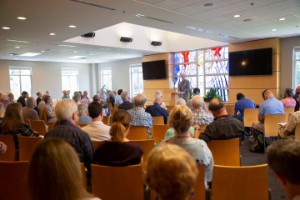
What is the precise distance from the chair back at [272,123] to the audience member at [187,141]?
310 centimetres

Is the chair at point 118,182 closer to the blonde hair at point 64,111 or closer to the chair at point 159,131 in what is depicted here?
the blonde hair at point 64,111

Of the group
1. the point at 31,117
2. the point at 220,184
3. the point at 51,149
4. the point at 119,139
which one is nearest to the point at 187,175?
the point at 51,149

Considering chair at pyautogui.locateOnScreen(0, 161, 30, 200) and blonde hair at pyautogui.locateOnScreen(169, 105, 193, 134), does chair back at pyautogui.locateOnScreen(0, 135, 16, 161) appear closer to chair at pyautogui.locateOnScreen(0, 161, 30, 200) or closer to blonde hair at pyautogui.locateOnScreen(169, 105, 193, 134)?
chair at pyautogui.locateOnScreen(0, 161, 30, 200)

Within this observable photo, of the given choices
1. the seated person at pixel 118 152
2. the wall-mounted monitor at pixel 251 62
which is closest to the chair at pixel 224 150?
the seated person at pixel 118 152

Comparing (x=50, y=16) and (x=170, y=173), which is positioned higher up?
(x=50, y=16)

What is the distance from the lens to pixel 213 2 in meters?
5.33

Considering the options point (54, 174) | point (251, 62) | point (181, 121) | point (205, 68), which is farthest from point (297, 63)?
point (54, 174)

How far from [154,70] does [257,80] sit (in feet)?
18.0

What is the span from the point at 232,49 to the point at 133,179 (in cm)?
996

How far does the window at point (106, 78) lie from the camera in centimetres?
1781

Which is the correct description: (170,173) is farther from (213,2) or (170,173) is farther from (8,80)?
(8,80)

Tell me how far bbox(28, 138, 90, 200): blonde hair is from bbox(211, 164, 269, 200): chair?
1258 mm

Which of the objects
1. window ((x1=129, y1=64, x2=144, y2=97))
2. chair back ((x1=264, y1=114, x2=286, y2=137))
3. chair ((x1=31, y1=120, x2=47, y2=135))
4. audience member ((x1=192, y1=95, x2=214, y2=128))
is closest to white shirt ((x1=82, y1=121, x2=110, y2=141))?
audience member ((x1=192, y1=95, x2=214, y2=128))

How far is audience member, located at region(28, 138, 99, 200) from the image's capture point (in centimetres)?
110
